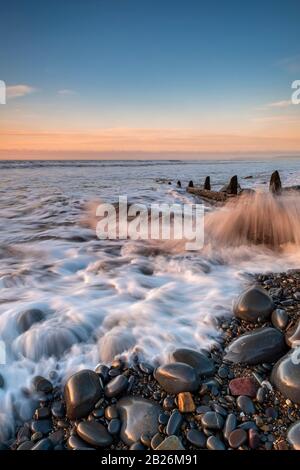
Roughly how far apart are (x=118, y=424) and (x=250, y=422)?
2.84ft

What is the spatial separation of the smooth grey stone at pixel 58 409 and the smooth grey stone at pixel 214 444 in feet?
3.31

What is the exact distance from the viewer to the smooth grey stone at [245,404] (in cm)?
206

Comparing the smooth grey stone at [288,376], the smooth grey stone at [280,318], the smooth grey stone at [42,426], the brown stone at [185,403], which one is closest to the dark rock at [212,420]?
the brown stone at [185,403]

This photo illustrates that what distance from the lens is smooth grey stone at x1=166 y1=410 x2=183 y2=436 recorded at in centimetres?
196

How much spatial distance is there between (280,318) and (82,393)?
1.90 metres

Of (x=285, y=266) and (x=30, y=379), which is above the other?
(x=285, y=266)

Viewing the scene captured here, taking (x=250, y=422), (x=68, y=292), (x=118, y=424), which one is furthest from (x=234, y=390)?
(x=68, y=292)

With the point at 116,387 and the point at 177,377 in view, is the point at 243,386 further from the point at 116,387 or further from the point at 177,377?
the point at 116,387

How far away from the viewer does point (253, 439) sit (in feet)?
6.12

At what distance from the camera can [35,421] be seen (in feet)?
6.97

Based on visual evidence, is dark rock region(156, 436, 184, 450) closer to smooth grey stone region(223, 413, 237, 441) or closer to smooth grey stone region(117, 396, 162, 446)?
smooth grey stone region(117, 396, 162, 446)

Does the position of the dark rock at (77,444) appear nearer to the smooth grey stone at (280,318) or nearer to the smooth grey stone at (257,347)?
the smooth grey stone at (257,347)

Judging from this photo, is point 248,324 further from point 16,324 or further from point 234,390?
point 16,324

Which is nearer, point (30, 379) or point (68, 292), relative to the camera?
point (30, 379)
